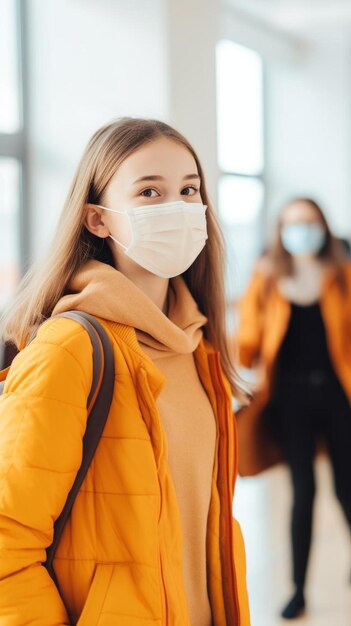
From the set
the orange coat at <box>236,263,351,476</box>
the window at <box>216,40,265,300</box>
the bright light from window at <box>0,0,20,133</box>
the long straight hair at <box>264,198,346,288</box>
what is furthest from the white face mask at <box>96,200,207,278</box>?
the window at <box>216,40,265,300</box>

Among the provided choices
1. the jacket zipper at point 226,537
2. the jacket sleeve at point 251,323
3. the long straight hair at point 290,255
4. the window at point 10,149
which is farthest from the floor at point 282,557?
the jacket zipper at point 226,537

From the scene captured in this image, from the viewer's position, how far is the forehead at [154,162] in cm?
127

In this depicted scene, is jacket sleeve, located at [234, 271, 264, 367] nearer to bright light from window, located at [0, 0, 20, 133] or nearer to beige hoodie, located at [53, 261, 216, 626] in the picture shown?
bright light from window, located at [0, 0, 20, 133]

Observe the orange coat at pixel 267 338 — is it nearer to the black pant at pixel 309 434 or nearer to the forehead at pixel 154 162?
the black pant at pixel 309 434

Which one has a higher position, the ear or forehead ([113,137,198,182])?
forehead ([113,137,198,182])

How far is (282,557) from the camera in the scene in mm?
3713

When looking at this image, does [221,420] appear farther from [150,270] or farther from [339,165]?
[339,165]

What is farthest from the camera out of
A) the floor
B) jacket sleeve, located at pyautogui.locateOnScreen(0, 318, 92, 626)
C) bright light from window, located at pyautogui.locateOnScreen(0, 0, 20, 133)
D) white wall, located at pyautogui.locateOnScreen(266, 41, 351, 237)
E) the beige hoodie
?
white wall, located at pyautogui.locateOnScreen(266, 41, 351, 237)

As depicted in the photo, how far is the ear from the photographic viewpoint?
1349mm

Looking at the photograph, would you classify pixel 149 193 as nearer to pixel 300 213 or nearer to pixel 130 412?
pixel 130 412

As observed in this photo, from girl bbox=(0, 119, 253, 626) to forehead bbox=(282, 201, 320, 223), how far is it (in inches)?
82.1

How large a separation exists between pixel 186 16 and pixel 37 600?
3.12 metres

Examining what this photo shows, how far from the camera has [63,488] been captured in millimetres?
1106

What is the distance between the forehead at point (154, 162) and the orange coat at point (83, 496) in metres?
0.24
